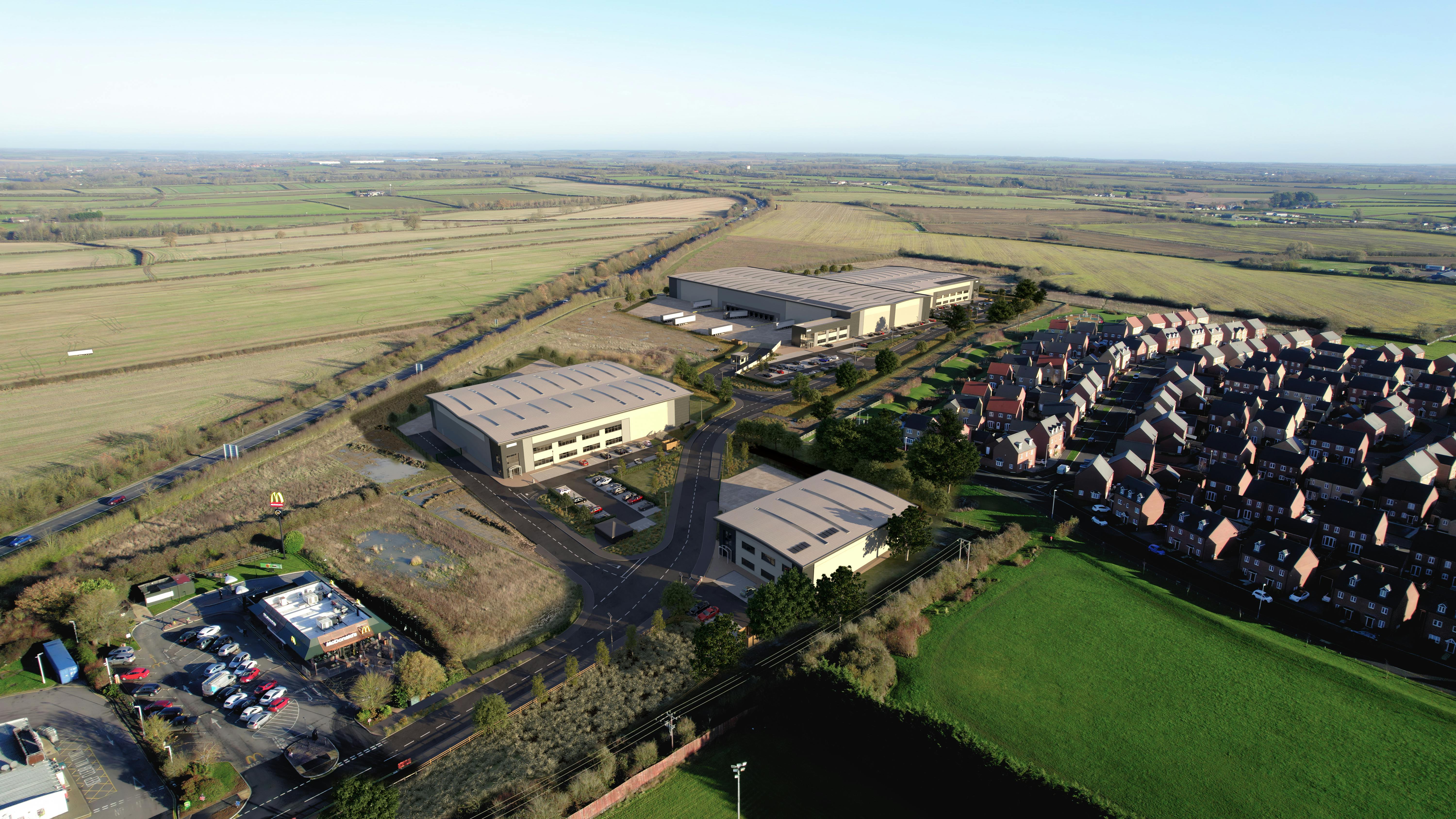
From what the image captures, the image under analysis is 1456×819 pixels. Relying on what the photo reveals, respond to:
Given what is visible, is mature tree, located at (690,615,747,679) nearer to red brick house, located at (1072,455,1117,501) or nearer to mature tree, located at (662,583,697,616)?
mature tree, located at (662,583,697,616)

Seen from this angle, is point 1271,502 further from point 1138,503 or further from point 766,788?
point 766,788

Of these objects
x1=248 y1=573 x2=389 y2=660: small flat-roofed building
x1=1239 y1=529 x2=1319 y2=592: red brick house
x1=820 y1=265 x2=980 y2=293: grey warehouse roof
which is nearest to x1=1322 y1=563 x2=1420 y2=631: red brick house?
x1=1239 y1=529 x2=1319 y2=592: red brick house

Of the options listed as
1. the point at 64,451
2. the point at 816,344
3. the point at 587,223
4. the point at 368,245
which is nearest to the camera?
the point at 64,451

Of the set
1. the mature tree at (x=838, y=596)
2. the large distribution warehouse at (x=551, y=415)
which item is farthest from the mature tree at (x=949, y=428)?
the large distribution warehouse at (x=551, y=415)

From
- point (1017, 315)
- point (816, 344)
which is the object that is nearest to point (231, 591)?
point (816, 344)

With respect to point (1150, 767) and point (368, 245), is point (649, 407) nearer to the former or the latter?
point (1150, 767)

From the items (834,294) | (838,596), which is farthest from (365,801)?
(834,294)
